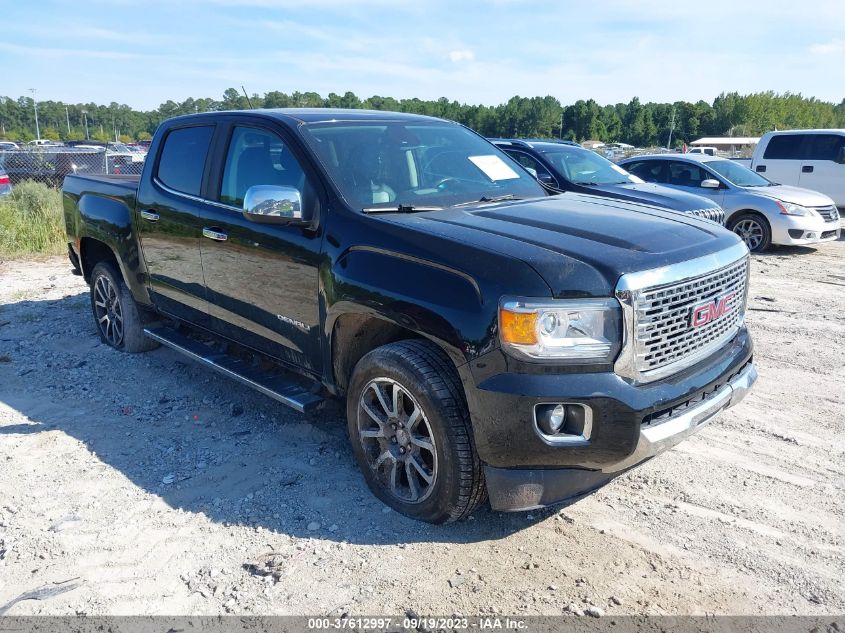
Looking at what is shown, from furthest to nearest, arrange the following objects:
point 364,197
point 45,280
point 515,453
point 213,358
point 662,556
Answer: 1. point 45,280
2. point 213,358
3. point 364,197
4. point 662,556
5. point 515,453

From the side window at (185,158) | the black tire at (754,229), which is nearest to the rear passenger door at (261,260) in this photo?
the side window at (185,158)

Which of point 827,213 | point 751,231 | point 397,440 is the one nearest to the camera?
point 397,440

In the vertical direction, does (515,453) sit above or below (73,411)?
above

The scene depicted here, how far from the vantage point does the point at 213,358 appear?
4531mm

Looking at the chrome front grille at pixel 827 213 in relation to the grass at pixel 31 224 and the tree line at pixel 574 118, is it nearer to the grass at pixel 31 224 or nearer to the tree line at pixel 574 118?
the grass at pixel 31 224

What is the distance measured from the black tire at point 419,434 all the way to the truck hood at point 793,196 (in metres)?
9.66

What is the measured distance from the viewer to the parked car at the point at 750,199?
35.0 ft

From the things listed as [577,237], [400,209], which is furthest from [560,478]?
[400,209]

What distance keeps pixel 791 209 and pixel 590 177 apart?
383cm

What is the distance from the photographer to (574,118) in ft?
378

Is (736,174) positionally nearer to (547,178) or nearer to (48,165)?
(547,178)

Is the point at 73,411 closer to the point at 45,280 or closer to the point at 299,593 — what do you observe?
the point at 299,593

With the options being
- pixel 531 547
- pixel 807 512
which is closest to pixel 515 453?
pixel 531 547

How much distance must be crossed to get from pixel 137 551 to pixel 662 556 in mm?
2444
